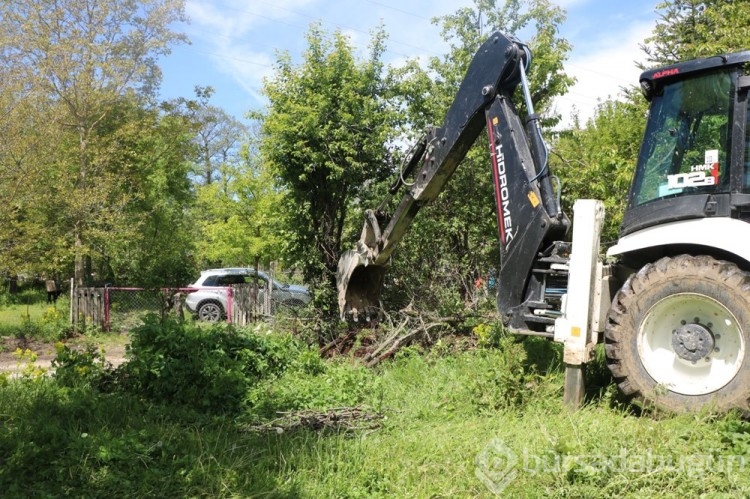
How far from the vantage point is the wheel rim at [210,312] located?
17047 millimetres

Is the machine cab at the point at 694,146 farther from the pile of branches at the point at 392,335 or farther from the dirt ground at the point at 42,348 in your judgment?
the dirt ground at the point at 42,348

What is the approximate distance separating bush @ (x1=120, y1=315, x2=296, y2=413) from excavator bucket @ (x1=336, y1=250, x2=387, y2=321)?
4.56 feet

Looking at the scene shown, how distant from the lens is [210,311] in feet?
56.2

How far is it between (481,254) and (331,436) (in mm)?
6827

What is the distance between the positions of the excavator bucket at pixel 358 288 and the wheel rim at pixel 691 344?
4216 millimetres

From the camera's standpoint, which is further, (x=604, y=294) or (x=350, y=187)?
(x=350, y=187)

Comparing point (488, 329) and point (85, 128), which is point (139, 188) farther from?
point (488, 329)

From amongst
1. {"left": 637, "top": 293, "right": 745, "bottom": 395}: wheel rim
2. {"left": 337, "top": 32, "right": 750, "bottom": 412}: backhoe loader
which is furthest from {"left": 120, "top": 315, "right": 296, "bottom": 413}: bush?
{"left": 637, "top": 293, "right": 745, "bottom": 395}: wheel rim

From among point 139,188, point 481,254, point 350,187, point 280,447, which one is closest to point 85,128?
point 139,188

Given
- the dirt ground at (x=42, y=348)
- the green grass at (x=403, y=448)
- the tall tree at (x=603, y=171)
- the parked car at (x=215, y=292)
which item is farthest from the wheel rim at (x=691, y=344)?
the parked car at (x=215, y=292)

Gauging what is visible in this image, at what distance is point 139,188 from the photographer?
20.1m

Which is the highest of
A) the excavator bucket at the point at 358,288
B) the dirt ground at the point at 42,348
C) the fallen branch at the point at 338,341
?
the excavator bucket at the point at 358,288

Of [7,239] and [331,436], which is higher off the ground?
[7,239]

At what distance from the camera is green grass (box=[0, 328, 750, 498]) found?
378 centimetres
